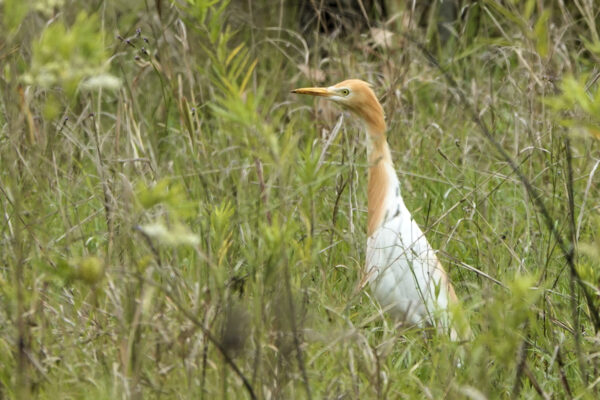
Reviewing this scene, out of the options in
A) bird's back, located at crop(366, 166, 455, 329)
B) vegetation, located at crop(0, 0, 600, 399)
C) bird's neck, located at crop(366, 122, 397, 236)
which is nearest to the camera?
vegetation, located at crop(0, 0, 600, 399)

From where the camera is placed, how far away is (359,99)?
2430mm

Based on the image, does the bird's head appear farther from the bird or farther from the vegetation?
the vegetation

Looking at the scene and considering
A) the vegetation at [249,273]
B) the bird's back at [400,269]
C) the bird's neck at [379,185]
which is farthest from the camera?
the bird's neck at [379,185]

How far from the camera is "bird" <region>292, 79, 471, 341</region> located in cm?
226

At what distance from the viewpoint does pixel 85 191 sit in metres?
3.03

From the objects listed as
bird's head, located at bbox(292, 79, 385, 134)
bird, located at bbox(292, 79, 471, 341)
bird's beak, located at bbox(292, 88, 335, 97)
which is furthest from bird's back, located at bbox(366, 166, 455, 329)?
bird's beak, located at bbox(292, 88, 335, 97)

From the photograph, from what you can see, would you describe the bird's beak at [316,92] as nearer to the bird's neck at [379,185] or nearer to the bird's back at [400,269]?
the bird's neck at [379,185]

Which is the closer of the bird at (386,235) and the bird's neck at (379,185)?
the bird at (386,235)

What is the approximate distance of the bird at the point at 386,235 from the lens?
2256mm

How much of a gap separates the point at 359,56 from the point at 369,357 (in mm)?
2501

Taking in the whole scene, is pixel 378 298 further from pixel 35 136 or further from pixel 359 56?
pixel 359 56

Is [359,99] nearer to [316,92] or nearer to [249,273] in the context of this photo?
[316,92]

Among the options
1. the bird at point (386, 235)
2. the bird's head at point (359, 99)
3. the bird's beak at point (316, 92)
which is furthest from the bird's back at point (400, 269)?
the bird's beak at point (316, 92)

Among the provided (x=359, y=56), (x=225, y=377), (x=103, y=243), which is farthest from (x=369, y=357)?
(x=359, y=56)
